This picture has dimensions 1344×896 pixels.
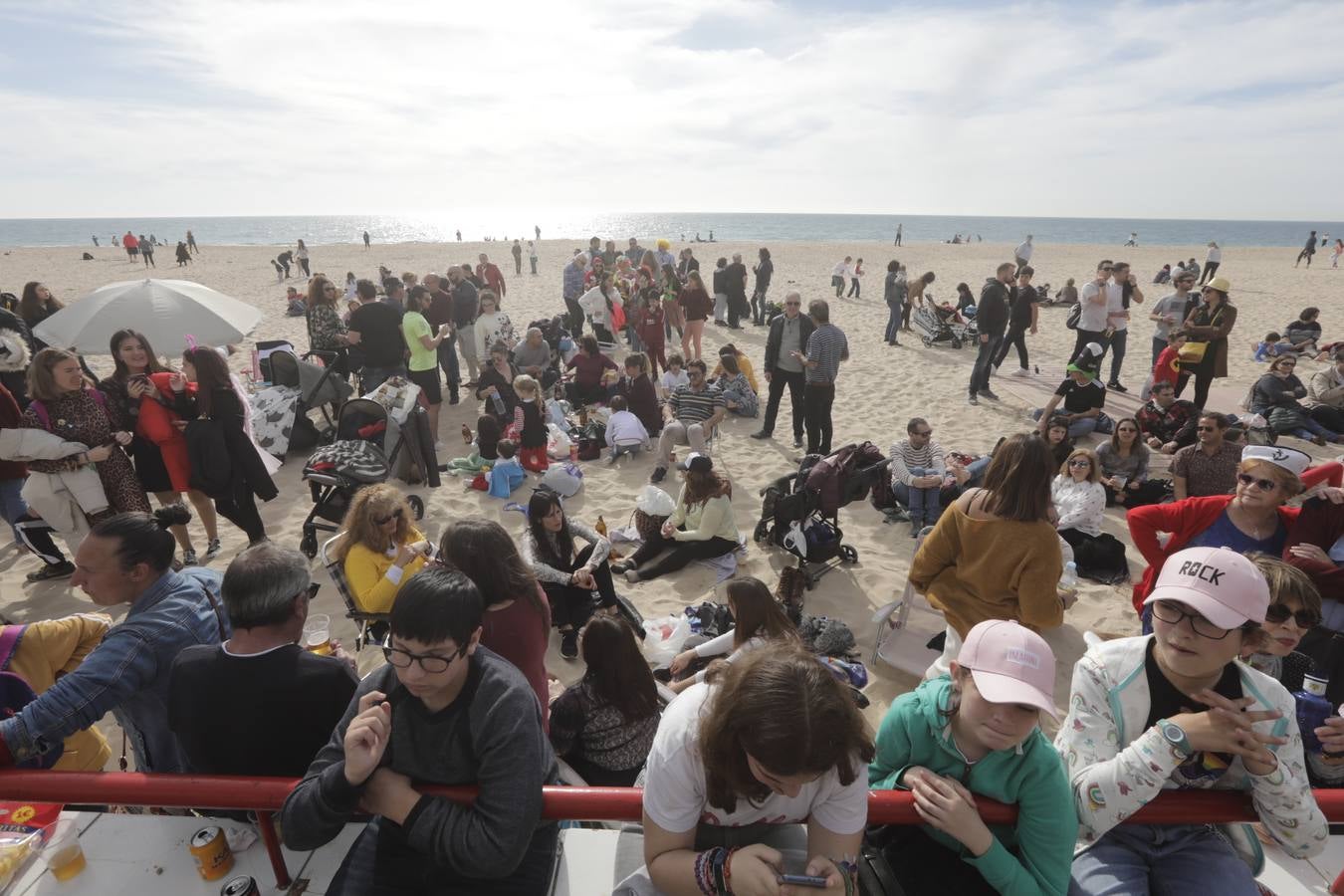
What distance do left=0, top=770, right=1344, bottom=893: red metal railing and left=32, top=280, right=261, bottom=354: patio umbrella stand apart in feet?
17.7

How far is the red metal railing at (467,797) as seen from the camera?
5.90ft

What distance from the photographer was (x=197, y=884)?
2055 mm

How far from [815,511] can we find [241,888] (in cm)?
457

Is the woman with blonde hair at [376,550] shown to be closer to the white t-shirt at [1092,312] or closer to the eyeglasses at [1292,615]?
the eyeglasses at [1292,615]

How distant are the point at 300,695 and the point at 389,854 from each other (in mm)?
582

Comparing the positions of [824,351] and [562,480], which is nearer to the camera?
[562,480]

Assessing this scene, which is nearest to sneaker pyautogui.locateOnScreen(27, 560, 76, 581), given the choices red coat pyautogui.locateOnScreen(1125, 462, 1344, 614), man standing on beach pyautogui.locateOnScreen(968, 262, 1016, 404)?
red coat pyautogui.locateOnScreen(1125, 462, 1344, 614)

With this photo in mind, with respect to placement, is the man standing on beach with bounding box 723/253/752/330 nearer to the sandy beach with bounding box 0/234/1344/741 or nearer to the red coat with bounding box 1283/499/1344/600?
the sandy beach with bounding box 0/234/1344/741

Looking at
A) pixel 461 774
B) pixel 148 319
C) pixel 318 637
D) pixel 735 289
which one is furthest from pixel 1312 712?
pixel 735 289

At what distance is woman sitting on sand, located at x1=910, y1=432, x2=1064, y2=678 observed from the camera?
3.08 meters

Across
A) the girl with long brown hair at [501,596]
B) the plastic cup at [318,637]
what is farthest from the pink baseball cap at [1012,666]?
the plastic cup at [318,637]

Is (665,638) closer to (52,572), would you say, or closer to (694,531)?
(694,531)

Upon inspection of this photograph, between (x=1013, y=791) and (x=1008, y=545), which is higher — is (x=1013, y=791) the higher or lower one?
the lower one

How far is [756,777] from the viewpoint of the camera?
5.27 ft
